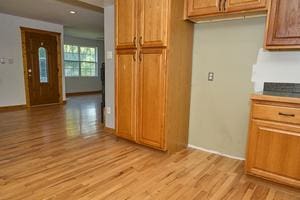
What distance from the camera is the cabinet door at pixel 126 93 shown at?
2.89 meters

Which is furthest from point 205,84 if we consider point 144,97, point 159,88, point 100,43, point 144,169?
point 100,43

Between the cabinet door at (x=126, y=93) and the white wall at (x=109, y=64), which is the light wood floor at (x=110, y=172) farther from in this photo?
the white wall at (x=109, y=64)

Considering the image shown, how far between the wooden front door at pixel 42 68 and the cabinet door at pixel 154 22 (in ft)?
14.5

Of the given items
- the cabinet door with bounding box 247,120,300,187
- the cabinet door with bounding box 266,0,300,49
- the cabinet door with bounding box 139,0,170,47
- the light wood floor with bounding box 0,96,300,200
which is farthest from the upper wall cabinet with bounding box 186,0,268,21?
the light wood floor with bounding box 0,96,300,200

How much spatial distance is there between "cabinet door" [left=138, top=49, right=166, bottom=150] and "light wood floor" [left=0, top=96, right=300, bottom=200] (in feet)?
0.83

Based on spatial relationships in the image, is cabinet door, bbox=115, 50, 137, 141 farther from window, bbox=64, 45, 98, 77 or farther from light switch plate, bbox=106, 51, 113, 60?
window, bbox=64, 45, 98, 77

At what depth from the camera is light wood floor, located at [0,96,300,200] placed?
1.91m

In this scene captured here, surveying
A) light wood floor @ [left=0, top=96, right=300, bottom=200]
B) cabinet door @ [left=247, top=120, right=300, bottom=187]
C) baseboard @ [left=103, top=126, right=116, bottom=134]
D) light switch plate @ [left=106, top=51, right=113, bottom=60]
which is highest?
light switch plate @ [left=106, top=51, right=113, bottom=60]

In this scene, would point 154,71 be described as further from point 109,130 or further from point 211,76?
point 109,130

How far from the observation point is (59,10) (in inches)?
184

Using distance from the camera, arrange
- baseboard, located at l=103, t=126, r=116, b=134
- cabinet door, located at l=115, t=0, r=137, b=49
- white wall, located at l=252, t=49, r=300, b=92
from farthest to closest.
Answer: baseboard, located at l=103, t=126, r=116, b=134
cabinet door, located at l=115, t=0, r=137, b=49
white wall, located at l=252, t=49, r=300, b=92

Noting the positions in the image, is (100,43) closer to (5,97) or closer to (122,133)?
(5,97)

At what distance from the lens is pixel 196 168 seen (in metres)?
2.42

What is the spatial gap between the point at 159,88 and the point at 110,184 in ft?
4.05
